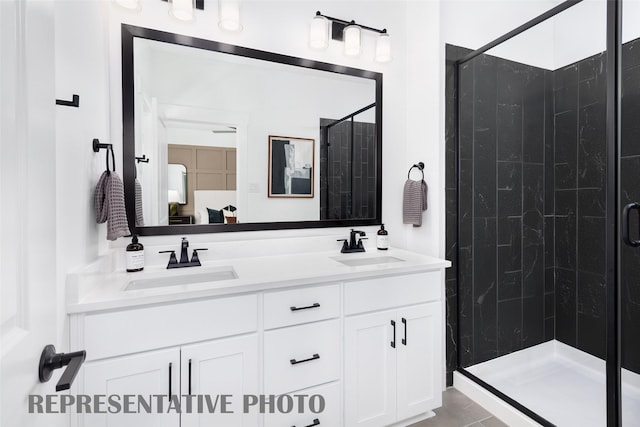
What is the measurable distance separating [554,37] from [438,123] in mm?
1381

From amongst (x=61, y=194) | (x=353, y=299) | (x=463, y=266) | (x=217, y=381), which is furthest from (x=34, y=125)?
(x=463, y=266)

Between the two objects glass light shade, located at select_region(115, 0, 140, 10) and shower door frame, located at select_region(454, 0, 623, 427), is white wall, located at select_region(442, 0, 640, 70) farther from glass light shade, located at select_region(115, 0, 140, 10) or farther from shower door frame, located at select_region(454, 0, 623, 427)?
glass light shade, located at select_region(115, 0, 140, 10)

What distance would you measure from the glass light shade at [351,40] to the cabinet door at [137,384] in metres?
1.88

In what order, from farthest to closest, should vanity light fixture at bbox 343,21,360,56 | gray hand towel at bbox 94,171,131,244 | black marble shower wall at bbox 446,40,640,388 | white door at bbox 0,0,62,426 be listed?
black marble shower wall at bbox 446,40,640,388
vanity light fixture at bbox 343,21,360,56
gray hand towel at bbox 94,171,131,244
white door at bbox 0,0,62,426

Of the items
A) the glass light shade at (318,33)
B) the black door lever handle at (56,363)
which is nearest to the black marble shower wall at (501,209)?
the glass light shade at (318,33)

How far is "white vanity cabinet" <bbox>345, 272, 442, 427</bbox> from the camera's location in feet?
4.87

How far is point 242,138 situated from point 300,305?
997 millimetres

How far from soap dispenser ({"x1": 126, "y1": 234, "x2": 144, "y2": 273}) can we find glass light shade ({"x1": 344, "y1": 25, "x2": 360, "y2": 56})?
163cm

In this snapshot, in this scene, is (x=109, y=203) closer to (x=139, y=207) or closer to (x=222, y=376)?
(x=139, y=207)

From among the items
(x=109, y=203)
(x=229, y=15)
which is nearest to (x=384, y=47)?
(x=229, y=15)

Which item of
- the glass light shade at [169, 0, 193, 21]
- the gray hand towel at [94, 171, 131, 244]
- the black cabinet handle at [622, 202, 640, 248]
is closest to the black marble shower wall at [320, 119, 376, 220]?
the glass light shade at [169, 0, 193, 21]

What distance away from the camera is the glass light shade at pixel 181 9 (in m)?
1.55

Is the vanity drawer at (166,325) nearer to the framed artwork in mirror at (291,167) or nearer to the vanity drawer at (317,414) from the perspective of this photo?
the vanity drawer at (317,414)

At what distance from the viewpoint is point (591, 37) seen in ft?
7.15
